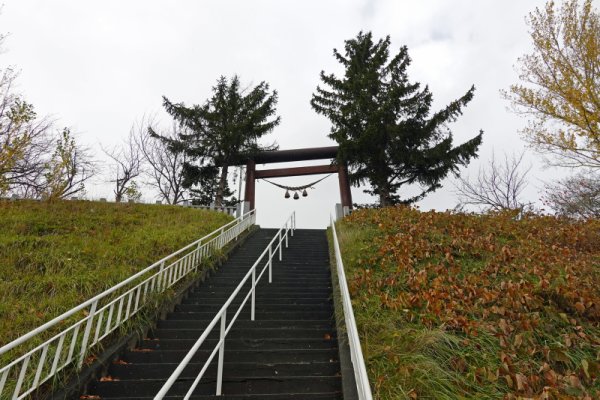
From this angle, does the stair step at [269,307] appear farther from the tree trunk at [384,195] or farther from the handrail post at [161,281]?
the tree trunk at [384,195]

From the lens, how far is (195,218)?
12516 mm

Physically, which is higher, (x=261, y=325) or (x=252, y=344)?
(x=261, y=325)

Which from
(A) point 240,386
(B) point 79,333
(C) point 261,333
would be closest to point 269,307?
(C) point 261,333

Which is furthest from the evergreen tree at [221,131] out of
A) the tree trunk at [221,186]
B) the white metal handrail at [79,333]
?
the white metal handrail at [79,333]

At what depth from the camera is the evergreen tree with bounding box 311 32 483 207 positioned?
14.4m

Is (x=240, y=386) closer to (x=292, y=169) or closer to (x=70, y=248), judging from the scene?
(x=70, y=248)

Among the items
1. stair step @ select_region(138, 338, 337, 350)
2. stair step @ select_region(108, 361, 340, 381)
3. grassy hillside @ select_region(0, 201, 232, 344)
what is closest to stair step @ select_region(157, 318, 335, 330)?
stair step @ select_region(138, 338, 337, 350)

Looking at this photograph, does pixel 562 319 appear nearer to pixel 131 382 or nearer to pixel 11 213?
pixel 131 382

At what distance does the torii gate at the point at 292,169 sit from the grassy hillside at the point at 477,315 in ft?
28.2

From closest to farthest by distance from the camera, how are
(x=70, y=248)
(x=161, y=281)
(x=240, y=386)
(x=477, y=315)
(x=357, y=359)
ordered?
(x=357, y=359)
(x=240, y=386)
(x=477, y=315)
(x=161, y=281)
(x=70, y=248)

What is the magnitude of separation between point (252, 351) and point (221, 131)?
1464 centimetres

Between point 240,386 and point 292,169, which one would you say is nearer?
point 240,386

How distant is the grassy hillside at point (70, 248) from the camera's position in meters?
5.27

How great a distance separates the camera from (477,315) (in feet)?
14.9
